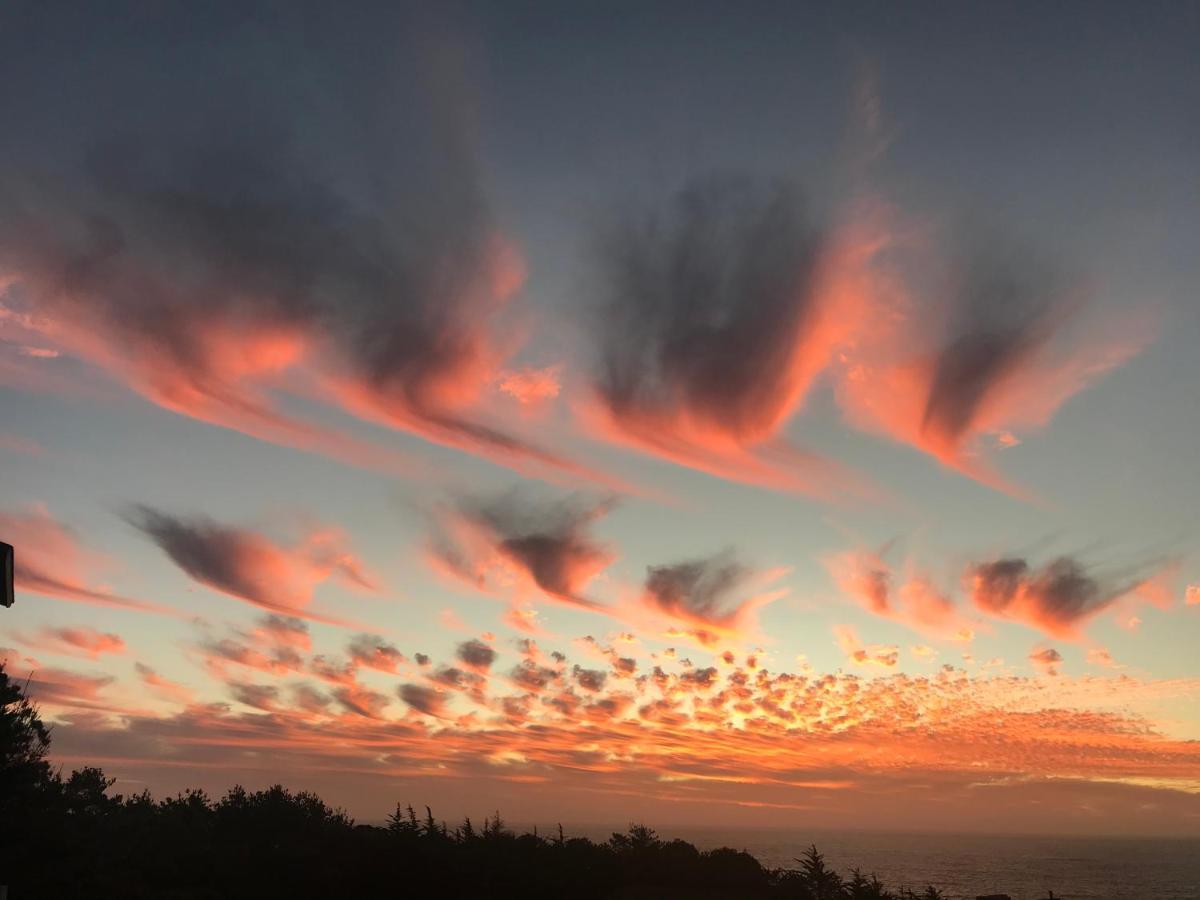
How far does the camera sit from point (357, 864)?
113ft

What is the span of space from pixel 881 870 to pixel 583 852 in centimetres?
18597

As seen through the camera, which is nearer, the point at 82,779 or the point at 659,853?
the point at 659,853

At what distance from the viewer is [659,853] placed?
132 feet

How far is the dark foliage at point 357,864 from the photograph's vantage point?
30.7m

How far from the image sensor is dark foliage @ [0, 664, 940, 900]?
30688mm

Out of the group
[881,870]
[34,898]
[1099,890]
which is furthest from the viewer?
[881,870]

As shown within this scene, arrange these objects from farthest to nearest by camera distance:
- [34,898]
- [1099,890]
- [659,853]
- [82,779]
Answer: [1099,890] → [82,779] → [659,853] → [34,898]

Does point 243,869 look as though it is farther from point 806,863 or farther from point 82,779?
point 82,779

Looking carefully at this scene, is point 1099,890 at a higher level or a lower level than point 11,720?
lower

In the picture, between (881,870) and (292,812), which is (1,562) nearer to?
(292,812)

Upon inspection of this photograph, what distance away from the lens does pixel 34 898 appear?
2948cm

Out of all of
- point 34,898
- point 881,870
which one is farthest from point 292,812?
point 881,870

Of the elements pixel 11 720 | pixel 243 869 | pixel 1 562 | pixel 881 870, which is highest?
pixel 1 562

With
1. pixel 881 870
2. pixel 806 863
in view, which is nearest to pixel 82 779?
pixel 806 863
